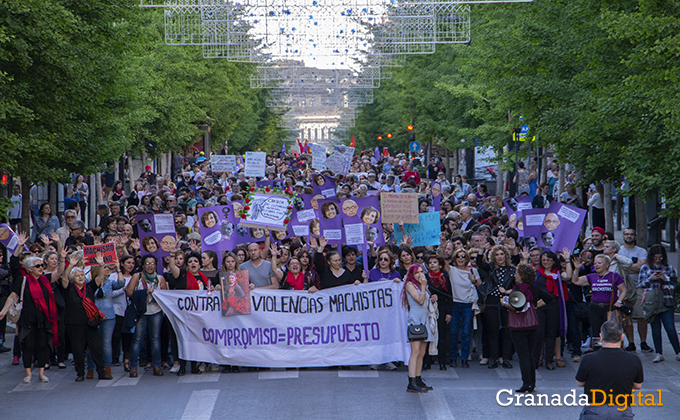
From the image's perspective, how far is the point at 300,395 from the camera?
9.80 metres

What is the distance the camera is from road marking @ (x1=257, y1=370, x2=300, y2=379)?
35.6 feet

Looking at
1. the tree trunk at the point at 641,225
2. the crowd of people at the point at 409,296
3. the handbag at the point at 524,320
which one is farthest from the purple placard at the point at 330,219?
the tree trunk at the point at 641,225

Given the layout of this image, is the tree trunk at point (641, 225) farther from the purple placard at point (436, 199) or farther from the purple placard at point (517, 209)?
the purple placard at point (436, 199)

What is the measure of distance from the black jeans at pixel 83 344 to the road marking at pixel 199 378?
1.01 meters

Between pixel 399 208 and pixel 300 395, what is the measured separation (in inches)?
177

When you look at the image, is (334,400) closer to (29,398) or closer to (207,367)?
(207,367)

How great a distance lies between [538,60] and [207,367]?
10205 mm

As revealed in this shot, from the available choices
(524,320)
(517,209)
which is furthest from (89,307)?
(517,209)

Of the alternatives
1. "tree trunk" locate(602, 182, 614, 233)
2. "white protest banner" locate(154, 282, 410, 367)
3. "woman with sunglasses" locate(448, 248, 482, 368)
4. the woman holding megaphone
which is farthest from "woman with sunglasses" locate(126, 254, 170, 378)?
"tree trunk" locate(602, 182, 614, 233)

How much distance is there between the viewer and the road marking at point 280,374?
10.9 metres

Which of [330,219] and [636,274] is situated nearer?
[636,274]

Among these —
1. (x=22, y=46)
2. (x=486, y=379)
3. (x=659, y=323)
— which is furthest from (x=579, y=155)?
(x=22, y=46)

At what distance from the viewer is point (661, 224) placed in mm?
22734

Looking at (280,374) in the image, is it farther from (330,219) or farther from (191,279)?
(330,219)
